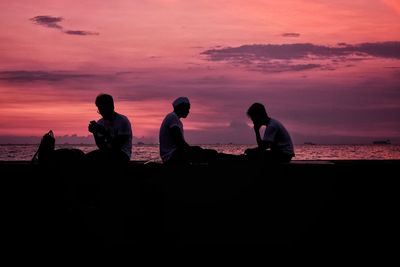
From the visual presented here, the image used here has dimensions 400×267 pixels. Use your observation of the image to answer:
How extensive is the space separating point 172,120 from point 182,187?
111 centimetres

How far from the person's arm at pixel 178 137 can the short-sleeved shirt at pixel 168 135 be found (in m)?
0.05

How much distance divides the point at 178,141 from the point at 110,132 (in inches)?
40.7

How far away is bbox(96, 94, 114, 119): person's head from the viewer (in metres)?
8.01

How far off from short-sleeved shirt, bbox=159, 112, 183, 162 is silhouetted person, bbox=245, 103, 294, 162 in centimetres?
114

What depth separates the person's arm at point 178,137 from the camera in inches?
327

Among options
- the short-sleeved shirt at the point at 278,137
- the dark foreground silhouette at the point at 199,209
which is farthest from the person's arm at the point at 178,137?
the short-sleeved shirt at the point at 278,137

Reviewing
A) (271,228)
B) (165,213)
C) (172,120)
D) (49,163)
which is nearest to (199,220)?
(165,213)

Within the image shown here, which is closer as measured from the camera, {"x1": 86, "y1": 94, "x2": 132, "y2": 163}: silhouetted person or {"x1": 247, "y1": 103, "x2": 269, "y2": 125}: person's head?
{"x1": 86, "y1": 94, "x2": 132, "y2": 163}: silhouetted person

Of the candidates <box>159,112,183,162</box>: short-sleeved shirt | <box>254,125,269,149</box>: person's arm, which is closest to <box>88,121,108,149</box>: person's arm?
<box>159,112,183,162</box>: short-sleeved shirt

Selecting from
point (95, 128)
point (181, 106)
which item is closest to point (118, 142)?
point (95, 128)

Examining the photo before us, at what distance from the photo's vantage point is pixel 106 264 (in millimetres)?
6355

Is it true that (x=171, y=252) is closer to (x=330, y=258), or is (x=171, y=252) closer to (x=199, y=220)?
(x=199, y=220)

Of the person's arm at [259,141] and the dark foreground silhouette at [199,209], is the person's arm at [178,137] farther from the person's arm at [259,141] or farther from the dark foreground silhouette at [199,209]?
the person's arm at [259,141]

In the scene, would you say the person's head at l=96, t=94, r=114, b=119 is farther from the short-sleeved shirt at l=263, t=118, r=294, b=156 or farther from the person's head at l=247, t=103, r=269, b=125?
the short-sleeved shirt at l=263, t=118, r=294, b=156
